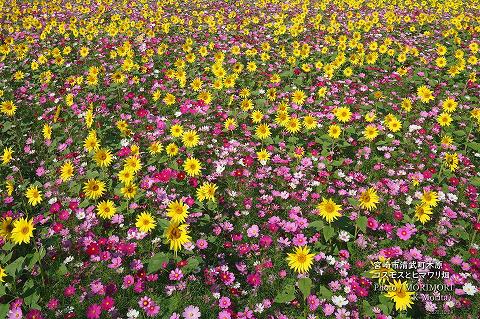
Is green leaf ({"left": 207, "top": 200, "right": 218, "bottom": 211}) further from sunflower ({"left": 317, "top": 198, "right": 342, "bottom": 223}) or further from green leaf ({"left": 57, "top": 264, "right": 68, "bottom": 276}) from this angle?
green leaf ({"left": 57, "top": 264, "right": 68, "bottom": 276})

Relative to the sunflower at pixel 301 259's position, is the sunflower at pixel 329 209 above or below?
above

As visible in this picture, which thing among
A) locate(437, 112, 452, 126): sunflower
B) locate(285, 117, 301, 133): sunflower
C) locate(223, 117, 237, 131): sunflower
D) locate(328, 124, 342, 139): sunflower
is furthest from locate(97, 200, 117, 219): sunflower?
locate(437, 112, 452, 126): sunflower

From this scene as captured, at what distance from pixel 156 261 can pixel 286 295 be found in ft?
5.73

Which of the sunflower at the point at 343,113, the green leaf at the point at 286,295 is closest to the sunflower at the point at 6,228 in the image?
the green leaf at the point at 286,295

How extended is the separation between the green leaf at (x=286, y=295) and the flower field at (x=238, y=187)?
2cm

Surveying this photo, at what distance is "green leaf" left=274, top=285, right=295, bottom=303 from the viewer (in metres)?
4.39

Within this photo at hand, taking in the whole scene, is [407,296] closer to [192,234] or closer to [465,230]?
[465,230]

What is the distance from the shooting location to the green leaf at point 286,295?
439 cm

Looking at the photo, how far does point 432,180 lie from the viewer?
641 cm

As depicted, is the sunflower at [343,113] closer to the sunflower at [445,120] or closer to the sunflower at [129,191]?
the sunflower at [445,120]

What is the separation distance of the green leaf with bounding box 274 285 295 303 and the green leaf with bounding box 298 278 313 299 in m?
0.20

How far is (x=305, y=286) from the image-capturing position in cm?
429

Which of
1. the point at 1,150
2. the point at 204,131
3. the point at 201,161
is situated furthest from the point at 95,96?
the point at 201,161

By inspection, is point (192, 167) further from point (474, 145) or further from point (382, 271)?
point (474, 145)
